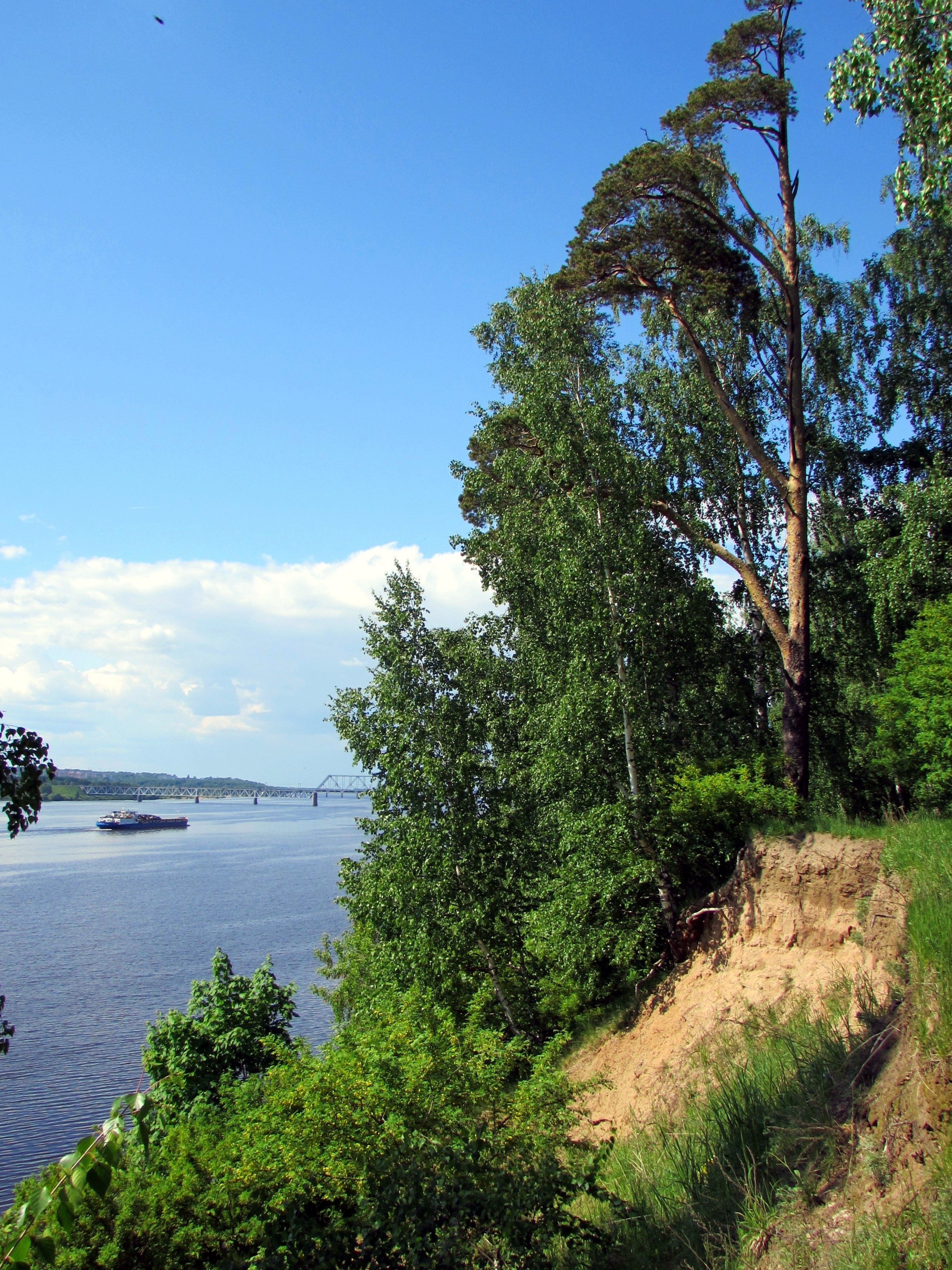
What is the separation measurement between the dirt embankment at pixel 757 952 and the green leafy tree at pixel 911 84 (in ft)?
31.2

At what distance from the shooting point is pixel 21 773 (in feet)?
21.4

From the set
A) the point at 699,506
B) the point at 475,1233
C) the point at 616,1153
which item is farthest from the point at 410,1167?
the point at 699,506

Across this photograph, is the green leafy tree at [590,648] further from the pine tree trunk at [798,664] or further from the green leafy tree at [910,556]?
the green leafy tree at [910,556]

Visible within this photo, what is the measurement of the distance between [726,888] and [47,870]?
249 ft

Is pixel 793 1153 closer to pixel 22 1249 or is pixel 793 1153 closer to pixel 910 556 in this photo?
pixel 22 1249

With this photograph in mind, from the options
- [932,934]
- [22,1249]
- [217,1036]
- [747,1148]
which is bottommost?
[217,1036]

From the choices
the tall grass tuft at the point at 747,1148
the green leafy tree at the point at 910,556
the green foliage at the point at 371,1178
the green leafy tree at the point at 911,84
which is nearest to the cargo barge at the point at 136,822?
the green leafy tree at the point at 910,556

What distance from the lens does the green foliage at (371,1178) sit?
809cm

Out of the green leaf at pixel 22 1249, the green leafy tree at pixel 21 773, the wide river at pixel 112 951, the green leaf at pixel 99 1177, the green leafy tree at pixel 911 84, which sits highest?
the green leafy tree at pixel 911 84

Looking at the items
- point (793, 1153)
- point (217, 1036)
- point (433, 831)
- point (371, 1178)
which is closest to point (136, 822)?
point (217, 1036)

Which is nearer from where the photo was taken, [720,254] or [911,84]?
[911,84]

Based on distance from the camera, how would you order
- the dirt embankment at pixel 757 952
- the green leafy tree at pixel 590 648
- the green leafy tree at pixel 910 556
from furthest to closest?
the green leafy tree at pixel 910 556 → the green leafy tree at pixel 590 648 → the dirt embankment at pixel 757 952

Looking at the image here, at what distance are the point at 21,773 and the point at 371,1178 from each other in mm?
5273

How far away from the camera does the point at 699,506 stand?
2570cm
